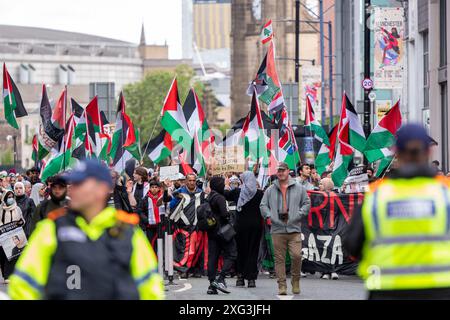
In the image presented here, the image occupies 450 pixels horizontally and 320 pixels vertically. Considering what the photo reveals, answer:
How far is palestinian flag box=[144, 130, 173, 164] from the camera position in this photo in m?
26.6

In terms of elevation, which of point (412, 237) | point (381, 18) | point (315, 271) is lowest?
point (315, 271)

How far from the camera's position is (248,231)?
1984 cm

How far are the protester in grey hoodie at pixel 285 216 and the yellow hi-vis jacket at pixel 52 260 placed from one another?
33.7 ft

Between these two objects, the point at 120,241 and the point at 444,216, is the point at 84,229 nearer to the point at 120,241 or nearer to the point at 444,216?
the point at 120,241

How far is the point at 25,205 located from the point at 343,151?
666cm

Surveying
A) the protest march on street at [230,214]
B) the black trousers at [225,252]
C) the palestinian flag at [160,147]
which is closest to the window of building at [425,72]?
the protest march on street at [230,214]

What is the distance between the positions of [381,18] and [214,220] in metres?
23.8

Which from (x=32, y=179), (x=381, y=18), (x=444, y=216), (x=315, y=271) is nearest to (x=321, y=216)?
(x=315, y=271)

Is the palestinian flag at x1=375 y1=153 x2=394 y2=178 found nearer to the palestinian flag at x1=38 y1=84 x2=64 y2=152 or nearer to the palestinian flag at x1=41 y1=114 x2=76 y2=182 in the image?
the palestinian flag at x1=41 y1=114 x2=76 y2=182

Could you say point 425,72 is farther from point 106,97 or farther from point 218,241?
point 218,241

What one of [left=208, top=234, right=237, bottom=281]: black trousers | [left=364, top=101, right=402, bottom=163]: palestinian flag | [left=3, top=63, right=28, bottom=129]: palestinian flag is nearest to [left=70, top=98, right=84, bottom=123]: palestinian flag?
[left=3, top=63, right=28, bottom=129]: palestinian flag

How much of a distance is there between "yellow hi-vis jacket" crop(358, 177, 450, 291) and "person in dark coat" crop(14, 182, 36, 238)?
14.6 meters

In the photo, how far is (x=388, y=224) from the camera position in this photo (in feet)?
24.5

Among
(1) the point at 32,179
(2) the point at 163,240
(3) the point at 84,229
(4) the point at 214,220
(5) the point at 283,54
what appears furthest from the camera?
(5) the point at 283,54
